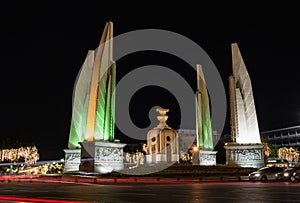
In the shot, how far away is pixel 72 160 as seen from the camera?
34.6 metres

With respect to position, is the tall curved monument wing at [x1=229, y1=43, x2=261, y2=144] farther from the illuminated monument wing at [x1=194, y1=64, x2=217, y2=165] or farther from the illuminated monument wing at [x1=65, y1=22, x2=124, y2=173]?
the illuminated monument wing at [x1=65, y1=22, x2=124, y2=173]

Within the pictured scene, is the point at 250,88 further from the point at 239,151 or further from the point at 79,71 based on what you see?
the point at 79,71

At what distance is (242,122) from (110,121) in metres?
13.5

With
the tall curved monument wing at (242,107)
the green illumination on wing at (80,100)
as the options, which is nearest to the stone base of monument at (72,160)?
the green illumination on wing at (80,100)

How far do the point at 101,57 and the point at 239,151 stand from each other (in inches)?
648

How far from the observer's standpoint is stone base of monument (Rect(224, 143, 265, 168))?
30.9m


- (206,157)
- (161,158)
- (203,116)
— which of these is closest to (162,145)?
(161,158)

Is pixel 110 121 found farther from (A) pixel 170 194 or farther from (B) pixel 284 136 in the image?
(B) pixel 284 136

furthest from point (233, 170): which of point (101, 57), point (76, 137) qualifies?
point (76, 137)

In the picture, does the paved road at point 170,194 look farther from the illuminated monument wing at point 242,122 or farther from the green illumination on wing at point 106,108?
the illuminated monument wing at point 242,122

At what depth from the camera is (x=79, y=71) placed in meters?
39.2

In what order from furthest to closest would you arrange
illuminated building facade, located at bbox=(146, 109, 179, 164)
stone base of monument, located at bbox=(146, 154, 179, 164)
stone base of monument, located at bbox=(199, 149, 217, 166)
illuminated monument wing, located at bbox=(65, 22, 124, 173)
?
illuminated building facade, located at bbox=(146, 109, 179, 164)
stone base of monument, located at bbox=(146, 154, 179, 164)
stone base of monument, located at bbox=(199, 149, 217, 166)
illuminated monument wing, located at bbox=(65, 22, 124, 173)

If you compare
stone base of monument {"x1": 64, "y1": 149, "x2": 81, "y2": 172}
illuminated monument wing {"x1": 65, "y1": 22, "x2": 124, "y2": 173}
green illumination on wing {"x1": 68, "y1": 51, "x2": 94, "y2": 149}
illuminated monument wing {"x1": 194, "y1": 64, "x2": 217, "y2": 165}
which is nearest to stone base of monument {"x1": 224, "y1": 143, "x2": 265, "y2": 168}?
illuminated monument wing {"x1": 194, "y1": 64, "x2": 217, "y2": 165}

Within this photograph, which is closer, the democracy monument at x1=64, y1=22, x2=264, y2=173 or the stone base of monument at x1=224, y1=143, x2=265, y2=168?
the democracy monument at x1=64, y1=22, x2=264, y2=173
